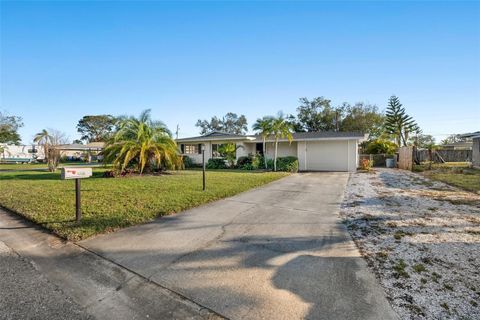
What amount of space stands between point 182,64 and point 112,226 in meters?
11.4

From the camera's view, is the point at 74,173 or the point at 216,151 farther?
the point at 216,151

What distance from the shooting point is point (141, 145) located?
480 inches

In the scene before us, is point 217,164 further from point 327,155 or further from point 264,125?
point 327,155

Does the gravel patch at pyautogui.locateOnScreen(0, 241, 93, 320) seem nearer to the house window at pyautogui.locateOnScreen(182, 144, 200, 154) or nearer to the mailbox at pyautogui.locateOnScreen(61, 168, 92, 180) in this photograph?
the mailbox at pyautogui.locateOnScreen(61, 168, 92, 180)

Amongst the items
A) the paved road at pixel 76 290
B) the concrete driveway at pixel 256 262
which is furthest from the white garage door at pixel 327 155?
the paved road at pixel 76 290

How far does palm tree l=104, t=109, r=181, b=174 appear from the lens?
39.6ft

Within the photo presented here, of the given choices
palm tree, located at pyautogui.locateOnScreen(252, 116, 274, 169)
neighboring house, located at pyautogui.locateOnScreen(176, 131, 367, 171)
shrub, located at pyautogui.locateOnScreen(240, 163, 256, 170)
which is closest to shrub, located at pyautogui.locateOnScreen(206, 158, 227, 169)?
neighboring house, located at pyautogui.locateOnScreen(176, 131, 367, 171)

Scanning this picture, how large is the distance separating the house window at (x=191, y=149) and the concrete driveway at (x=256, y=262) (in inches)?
678

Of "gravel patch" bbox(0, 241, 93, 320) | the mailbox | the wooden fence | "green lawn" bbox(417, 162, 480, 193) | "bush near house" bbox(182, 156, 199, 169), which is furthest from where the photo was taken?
the wooden fence

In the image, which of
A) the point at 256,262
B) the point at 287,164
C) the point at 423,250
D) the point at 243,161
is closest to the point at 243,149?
the point at 243,161

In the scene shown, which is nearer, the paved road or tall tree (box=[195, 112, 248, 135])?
the paved road

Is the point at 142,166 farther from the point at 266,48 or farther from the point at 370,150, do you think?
the point at 370,150

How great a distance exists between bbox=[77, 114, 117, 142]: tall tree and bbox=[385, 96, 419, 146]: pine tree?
6145 centimetres

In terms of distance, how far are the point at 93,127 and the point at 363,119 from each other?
6338 centimetres
